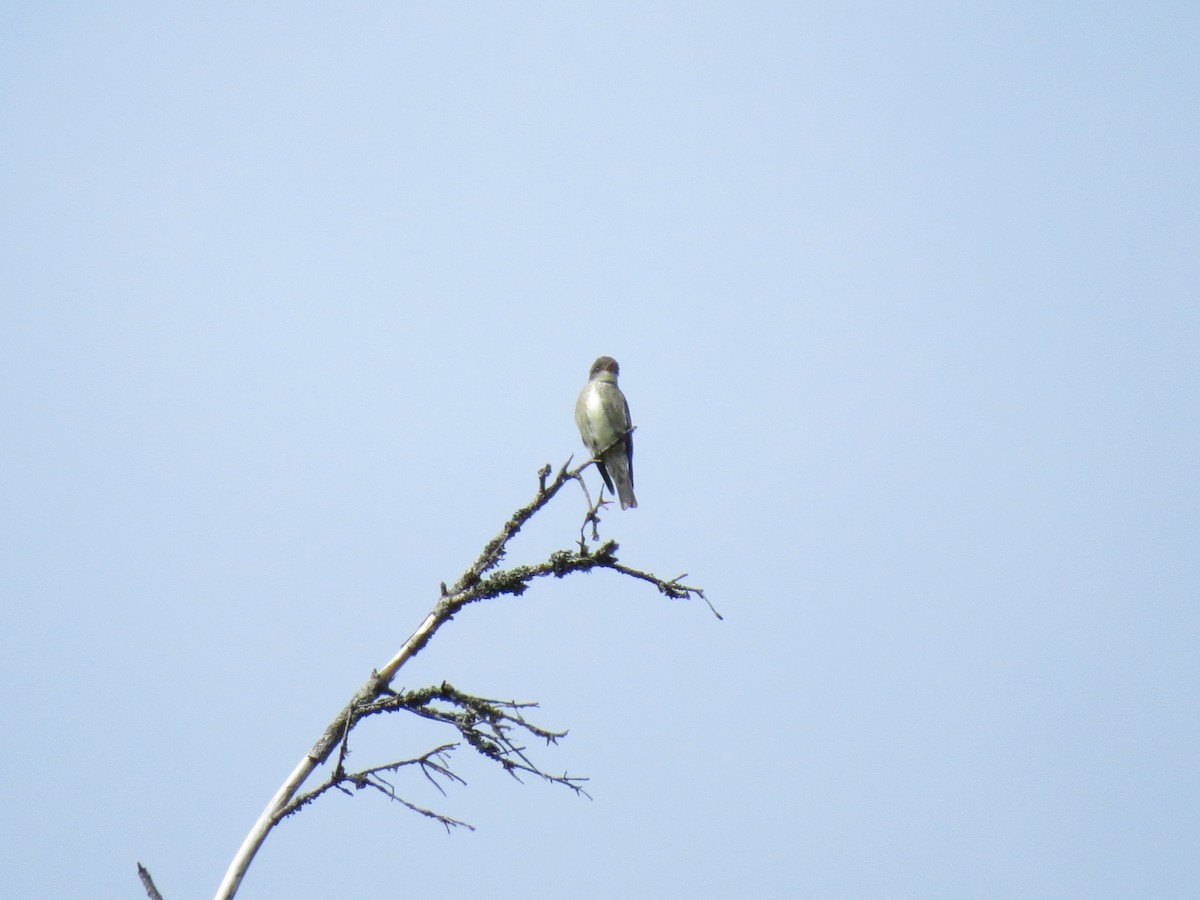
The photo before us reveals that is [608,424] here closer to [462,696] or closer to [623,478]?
[623,478]

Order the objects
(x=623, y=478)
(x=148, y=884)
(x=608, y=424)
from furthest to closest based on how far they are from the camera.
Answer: (x=608, y=424)
(x=623, y=478)
(x=148, y=884)

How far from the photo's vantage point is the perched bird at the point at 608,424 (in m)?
10.1

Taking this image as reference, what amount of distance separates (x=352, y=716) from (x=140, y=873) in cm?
114

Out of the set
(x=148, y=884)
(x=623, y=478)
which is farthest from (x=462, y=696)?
(x=623, y=478)

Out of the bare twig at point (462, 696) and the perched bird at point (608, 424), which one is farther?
the perched bird at point (608, 424)

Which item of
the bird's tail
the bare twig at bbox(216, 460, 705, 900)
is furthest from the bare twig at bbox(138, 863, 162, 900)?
the bird's tail

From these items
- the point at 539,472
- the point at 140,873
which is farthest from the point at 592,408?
the point at 140,873

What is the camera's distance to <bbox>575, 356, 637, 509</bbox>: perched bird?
398 inches

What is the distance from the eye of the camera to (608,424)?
1074 centimetres

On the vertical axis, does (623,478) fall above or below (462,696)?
above

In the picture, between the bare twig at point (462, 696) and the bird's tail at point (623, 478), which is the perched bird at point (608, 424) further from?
the bare twig at point (462, 696)

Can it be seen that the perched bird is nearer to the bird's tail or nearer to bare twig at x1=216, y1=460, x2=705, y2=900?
the bird's tail

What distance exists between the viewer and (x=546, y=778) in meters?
5.19

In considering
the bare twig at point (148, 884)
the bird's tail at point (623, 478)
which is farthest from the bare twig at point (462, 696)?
the bird's tail at point (623, 478)
